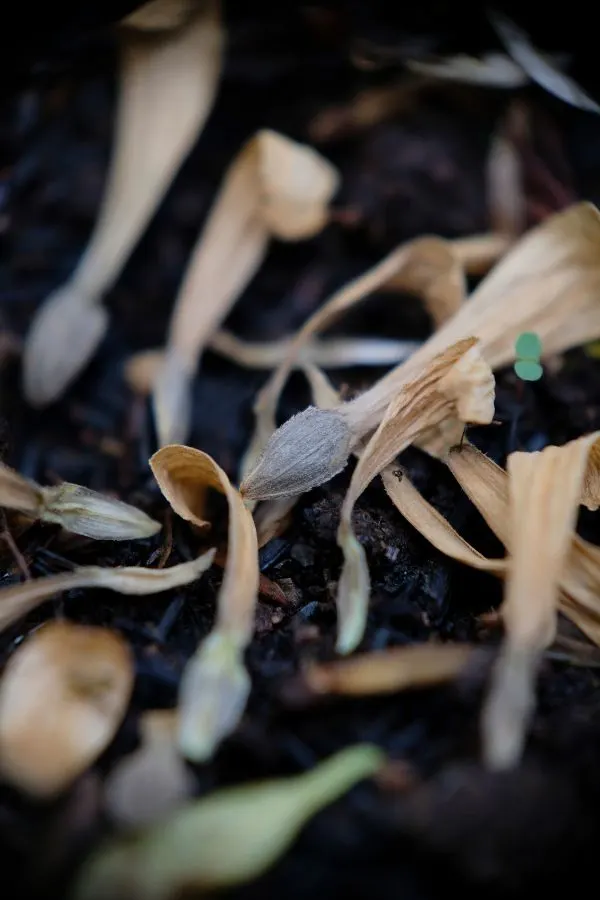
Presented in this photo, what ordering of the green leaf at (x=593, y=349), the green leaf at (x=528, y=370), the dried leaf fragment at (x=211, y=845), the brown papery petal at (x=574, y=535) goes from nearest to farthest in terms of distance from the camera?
the dried leaf fragment at (x=211, y=845), the brown papery petal at (x=574, y=535), the green leaf at (x=528, y=370), the green leaf at (x=593, y=349)

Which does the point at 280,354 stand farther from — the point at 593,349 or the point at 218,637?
the point at 218,637

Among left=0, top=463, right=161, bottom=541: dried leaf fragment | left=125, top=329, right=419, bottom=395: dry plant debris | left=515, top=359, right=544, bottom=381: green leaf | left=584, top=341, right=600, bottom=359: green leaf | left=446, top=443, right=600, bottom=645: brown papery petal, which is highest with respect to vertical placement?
left=0, top=463, right=161, bottom=541: dried leaf fragment

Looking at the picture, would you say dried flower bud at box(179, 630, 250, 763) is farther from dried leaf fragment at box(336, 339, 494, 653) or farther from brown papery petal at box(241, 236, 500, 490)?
brown papery petal at box(241, 236, 500, 490)

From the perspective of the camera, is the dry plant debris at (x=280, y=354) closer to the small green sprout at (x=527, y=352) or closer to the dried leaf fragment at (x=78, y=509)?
the small green sprout at (x=527, y=352)

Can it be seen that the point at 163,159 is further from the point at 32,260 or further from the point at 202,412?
the point at 202,412

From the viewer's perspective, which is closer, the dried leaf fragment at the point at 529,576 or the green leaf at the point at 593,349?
the dried leaf fragment at the point at 529,576

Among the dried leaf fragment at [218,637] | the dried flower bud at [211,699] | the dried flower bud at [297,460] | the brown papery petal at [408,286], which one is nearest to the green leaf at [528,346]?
the brown papery petal at [408,286]

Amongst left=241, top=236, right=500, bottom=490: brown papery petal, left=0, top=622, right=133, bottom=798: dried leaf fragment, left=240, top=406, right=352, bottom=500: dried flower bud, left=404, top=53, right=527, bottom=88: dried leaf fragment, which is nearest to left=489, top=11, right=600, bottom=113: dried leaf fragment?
left=404, top=53, right=527, bottom=88: dried leaf fragment
